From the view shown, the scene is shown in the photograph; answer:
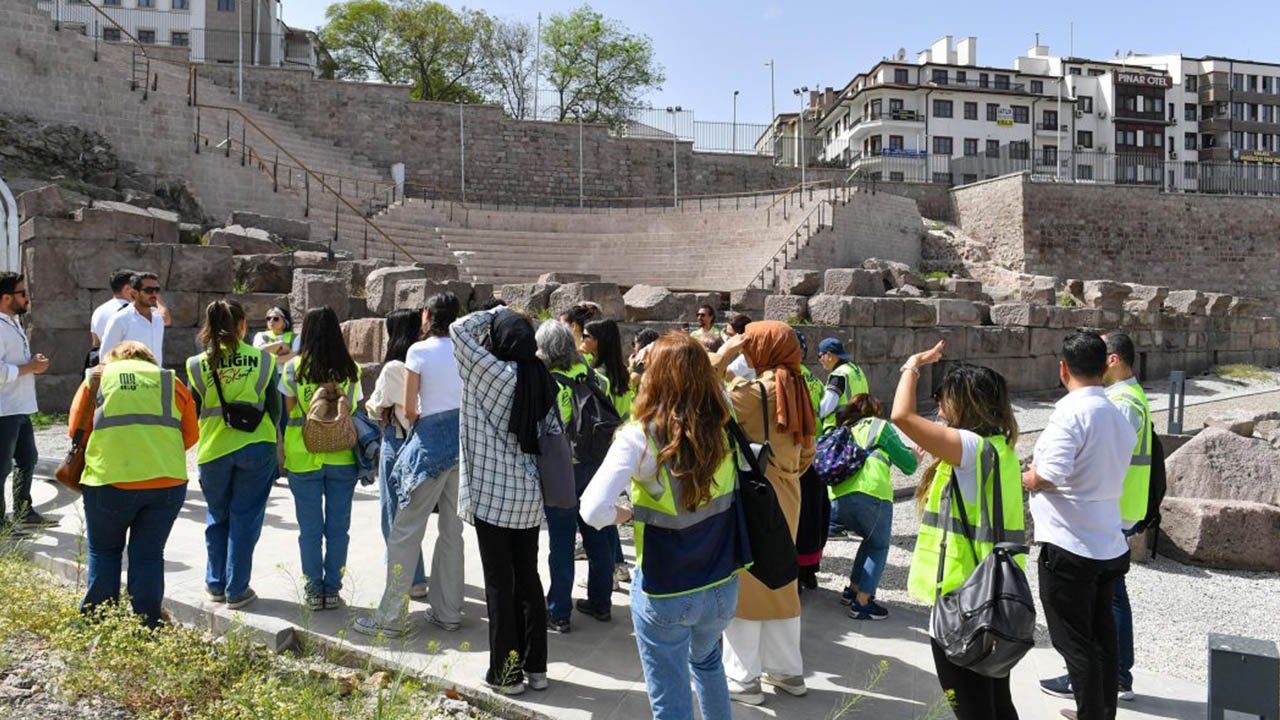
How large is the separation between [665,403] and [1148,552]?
637 centimetres

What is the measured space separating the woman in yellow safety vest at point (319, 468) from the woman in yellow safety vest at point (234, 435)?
0.13 meters

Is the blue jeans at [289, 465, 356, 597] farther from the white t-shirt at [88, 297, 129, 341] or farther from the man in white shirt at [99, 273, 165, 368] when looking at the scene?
the white t-shirt at [88, 297, 129, 341]

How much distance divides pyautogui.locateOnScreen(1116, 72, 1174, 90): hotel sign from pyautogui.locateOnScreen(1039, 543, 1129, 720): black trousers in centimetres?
7092

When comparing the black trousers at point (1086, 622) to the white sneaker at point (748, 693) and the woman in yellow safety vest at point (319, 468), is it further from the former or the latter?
the woman in yellow safety vest at point (319, 468)

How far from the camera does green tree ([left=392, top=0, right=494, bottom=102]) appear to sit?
157ft

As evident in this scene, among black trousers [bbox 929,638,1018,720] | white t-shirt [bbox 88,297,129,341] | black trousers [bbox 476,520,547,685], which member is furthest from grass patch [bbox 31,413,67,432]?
black trousers [bbox 929,638,1018,720]

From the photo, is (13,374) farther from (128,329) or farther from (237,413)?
(237,413)

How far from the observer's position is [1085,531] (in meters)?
3.81

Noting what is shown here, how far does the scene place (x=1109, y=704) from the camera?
3.81 meters

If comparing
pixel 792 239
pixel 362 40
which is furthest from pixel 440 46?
pixel 792 239

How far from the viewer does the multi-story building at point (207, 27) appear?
38562mm

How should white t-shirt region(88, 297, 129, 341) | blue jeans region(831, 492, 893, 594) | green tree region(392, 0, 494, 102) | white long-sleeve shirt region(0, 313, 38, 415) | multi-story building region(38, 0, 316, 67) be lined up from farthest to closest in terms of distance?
green tree region(392, 0, 494, 102), multi-story building region(38, 0, 316, 67), white t-shirt region(88, 297, 129, 341), white long-sleeve shirt region(0, 313, 38, 415), blue jeans region(831, 492, 893, 594)

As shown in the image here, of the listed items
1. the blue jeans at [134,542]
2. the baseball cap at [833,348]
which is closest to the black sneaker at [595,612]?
the blue jeans at [134,542]

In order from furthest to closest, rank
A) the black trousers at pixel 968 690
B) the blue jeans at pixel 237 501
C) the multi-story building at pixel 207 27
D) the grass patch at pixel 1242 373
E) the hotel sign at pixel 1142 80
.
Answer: the hotel sign at pixel 1142 80, the multi-story building at pixel 207 27, the grass patch at pixel 1242 373, the blue jeans at pixel 237 501, the black trousers at pixel 968 690
